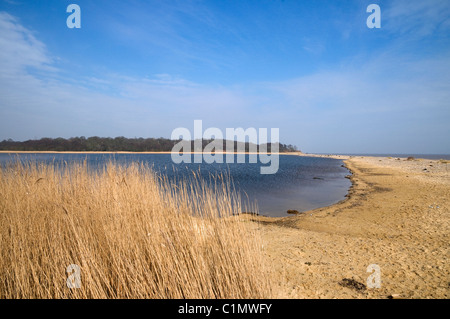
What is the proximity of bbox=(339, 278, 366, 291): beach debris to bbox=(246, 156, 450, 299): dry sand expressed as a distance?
0.04 meters

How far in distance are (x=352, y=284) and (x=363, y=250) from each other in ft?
6.34

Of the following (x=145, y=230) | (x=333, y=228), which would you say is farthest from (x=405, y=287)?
(x=145, y=230)

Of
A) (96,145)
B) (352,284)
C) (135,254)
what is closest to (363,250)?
(352,284)

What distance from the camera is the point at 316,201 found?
13.2m

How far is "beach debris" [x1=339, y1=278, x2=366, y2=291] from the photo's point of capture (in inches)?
140

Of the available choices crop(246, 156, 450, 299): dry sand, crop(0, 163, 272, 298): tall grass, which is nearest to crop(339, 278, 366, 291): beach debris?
crop(246, 156, 450, 299): dry sand

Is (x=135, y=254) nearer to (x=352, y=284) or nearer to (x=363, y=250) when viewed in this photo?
(x=352, y=284)

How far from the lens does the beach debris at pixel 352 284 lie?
3.54 meters

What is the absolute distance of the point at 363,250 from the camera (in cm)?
517

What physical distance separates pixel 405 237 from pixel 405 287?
10.8ft

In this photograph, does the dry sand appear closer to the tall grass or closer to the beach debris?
the beach debris

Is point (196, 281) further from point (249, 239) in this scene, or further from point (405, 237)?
point (405, 237)

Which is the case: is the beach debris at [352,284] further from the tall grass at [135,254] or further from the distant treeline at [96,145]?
the distant treeline at [96,145]

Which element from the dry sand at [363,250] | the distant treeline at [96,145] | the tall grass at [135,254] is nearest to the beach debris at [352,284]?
the dry sand at [363,250]
